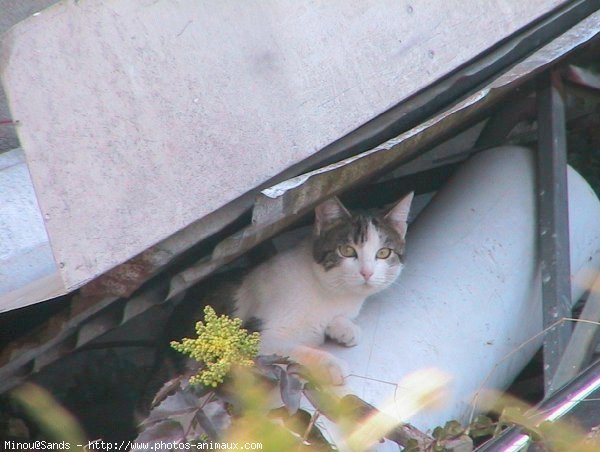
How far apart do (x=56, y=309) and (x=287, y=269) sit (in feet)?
2.49

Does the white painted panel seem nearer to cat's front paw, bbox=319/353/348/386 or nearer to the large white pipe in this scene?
cat's front paw, bbox=319/353/348/386

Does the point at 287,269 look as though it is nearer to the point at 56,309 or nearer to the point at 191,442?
the point at 56,309

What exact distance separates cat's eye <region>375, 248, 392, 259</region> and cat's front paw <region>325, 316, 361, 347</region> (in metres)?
0.25

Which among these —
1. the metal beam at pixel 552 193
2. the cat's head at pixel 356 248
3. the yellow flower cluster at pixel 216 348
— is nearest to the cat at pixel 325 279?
the cat's head at pixel 356 248

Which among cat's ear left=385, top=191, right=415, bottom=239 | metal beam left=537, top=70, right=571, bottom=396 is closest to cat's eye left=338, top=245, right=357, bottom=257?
cat's ear left=385, top=191, right=415, bottom=239

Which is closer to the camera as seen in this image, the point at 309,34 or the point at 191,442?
the point at 191,442

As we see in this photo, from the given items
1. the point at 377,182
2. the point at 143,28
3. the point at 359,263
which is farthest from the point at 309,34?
the point at 377,182

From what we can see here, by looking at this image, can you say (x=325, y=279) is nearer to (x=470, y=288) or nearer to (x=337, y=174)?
(x=470, y=288)

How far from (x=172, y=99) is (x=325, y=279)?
3.35 ft

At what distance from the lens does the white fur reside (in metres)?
2.71

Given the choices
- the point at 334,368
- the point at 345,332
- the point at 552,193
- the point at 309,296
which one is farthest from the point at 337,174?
the point at 552,193

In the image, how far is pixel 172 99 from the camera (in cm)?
200

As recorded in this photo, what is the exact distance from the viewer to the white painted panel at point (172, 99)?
185 centimetres

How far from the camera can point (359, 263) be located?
2.80 meters
